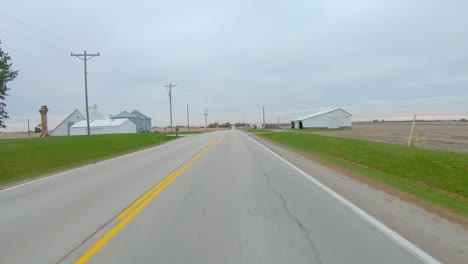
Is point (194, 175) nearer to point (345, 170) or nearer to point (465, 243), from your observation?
point (345, 170)

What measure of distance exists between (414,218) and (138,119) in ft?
327

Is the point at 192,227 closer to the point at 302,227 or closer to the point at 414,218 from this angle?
the point at 302,227

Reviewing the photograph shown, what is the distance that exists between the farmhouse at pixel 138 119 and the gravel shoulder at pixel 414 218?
91.3m

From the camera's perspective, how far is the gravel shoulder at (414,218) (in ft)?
13.5

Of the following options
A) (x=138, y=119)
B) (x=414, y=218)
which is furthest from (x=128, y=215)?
(x=138, y=119)

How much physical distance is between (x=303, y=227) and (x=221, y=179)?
4.91 metres

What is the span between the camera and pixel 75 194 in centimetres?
780

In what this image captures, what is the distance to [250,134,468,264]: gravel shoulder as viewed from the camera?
411 centimetres

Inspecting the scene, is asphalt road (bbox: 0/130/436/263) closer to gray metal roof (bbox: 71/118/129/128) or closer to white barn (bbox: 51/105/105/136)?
gray metal roof (bbox: 71/118/129/128)

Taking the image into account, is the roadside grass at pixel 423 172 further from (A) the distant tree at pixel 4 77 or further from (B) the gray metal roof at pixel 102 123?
(B) the gray metal roof at pixel 102 123

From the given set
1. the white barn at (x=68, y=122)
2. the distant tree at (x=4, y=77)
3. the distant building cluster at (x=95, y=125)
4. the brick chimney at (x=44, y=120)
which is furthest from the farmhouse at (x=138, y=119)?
the distant tree at (x=4, y=77)

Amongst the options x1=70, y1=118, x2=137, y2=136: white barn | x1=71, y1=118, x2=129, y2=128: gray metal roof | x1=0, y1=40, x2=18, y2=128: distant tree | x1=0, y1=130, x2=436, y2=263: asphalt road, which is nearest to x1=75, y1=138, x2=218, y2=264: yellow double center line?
x1=0, y1=130, x2=436, y2=263: asphalt road

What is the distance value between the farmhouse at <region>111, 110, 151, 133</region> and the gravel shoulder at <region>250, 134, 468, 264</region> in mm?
91281

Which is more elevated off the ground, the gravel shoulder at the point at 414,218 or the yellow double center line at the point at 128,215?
the yellow double center line at the point at 128,215
